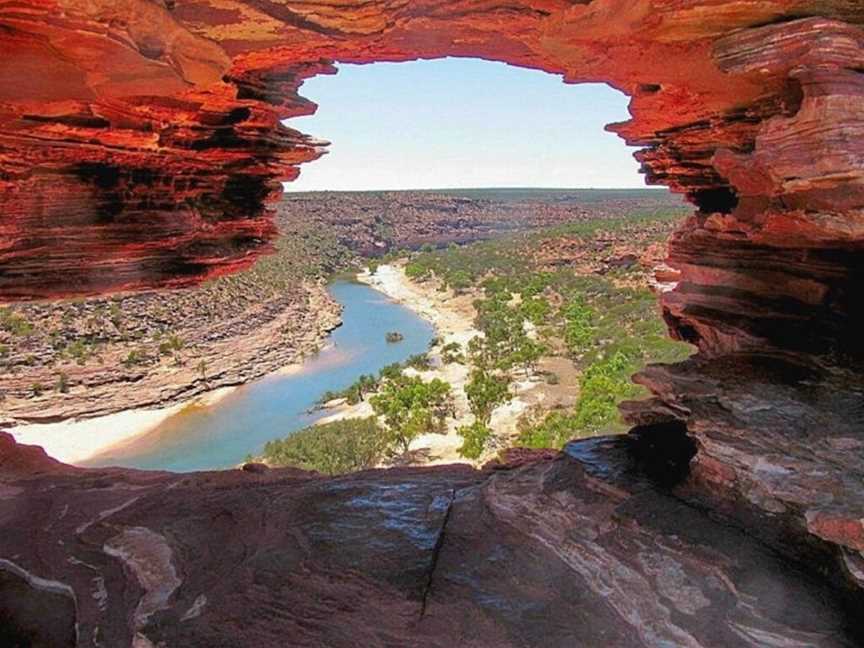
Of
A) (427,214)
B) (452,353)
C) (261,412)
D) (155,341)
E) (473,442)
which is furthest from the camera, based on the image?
(427,214)

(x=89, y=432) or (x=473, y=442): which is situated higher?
(x=473, y=442)

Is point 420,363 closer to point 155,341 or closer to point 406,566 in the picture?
point 155,341

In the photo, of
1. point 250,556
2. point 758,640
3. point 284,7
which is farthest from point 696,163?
point 250,556

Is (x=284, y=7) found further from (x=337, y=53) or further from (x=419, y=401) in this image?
(x=419, y=401)

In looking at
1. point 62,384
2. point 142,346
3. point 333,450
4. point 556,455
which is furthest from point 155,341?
point 556,455

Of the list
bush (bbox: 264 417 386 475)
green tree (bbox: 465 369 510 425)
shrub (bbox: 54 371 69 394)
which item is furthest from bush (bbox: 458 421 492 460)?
shrub (bbox: 54 371 69 394)
